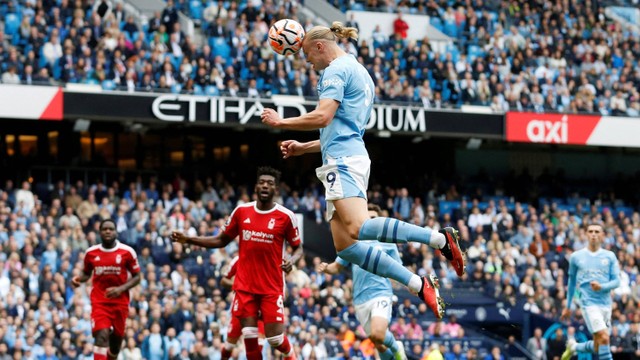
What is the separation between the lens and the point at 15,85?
26297mm

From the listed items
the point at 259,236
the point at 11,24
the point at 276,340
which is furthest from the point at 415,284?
the point at 11,24

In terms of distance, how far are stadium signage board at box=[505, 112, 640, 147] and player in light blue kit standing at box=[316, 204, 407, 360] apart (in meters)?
17.3

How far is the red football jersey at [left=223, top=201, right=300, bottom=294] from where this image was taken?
13.6 m

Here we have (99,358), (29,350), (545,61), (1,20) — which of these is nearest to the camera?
(99,358)

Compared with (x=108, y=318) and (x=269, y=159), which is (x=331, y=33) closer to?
(x=108, y=318)

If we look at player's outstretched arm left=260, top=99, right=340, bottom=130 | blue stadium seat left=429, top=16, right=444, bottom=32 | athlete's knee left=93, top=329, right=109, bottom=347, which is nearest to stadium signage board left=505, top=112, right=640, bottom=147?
blue stadium seat left=429, top=16, right=444, bottom=32

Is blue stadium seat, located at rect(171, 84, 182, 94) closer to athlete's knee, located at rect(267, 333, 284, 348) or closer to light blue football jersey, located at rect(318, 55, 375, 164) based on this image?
athlete's knee, located at rect(267, 333, 284, 348)

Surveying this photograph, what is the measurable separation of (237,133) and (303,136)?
1883 millimetres

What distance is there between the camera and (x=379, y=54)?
102 ft

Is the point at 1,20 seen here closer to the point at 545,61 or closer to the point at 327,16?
the point at 327,16

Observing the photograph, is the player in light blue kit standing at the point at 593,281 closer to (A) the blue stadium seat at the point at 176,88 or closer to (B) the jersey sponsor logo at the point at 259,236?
(B) the jersey sponsor logo at the point at 259,236

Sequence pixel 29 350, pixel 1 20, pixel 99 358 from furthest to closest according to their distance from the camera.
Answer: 1. pixel 1 20
2. pixel 29 350
3. pixel 99 358

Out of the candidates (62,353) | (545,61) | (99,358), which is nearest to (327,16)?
(545,61)

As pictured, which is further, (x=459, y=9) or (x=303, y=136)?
(x=459, y=9)
